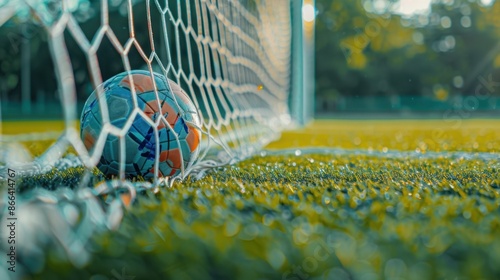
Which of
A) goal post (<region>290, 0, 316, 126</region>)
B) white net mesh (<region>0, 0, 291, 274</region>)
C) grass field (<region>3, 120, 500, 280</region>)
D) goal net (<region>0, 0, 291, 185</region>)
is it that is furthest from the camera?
goal post (<region>290, 0, 316, 126</region>)

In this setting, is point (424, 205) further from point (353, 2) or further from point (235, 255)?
point (353, 2)

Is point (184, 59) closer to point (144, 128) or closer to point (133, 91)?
point (144, 128)

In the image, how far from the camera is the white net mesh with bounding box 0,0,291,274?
1240mm

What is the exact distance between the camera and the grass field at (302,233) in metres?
1.00

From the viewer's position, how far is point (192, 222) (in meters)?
1.33

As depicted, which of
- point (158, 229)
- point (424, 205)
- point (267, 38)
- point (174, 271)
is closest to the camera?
point (174, 271)

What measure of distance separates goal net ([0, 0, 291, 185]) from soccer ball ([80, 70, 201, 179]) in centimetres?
3

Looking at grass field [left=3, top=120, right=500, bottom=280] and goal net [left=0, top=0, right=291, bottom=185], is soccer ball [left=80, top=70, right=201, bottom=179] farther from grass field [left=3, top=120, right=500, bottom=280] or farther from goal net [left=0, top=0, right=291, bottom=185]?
grass field [left=3, top=120, right=500, bottom=280]

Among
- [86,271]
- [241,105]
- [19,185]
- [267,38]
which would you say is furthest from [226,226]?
[267,38]

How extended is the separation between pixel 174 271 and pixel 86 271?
18cm

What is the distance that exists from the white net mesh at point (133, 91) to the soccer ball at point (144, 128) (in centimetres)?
4

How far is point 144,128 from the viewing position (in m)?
2.09

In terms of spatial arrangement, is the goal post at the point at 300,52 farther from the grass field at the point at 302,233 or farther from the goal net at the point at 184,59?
the grass field at the point at 302,233

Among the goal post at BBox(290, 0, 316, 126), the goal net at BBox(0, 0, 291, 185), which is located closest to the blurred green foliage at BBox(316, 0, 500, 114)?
the goal net at BBox(0, 0, 291, 185)
